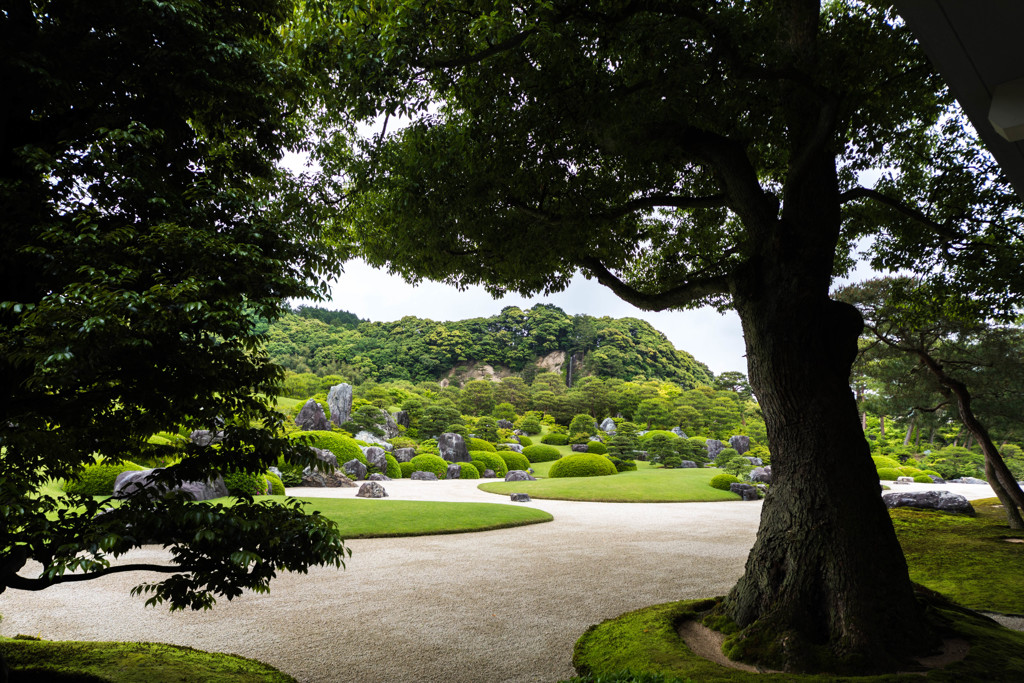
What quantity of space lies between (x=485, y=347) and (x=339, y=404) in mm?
23787

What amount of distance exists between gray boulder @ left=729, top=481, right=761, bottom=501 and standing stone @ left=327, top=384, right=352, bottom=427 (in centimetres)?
1669

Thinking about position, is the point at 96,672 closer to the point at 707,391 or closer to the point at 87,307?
the point at 87,307

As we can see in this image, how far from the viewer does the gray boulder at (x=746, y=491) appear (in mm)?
15457

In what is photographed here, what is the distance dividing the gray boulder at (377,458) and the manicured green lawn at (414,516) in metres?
6.71

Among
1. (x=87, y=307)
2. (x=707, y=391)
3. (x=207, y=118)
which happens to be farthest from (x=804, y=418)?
(x=707, y=391)

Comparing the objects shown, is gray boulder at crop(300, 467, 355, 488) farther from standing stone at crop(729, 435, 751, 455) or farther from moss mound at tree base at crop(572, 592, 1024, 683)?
standing stone at crop(729, 435, 751, 455)

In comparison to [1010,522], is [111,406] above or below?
above

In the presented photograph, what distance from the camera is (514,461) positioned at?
2158cm

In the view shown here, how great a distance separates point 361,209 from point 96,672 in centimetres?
482

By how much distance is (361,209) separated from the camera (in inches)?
249

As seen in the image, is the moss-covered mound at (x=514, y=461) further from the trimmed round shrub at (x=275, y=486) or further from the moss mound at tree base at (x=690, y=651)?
the moss mound at tree base at (x=690, y=651)

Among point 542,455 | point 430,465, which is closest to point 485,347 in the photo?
point 542,455

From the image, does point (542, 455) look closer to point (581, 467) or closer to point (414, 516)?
point (581, 467)

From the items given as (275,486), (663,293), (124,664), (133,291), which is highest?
(663,293)
